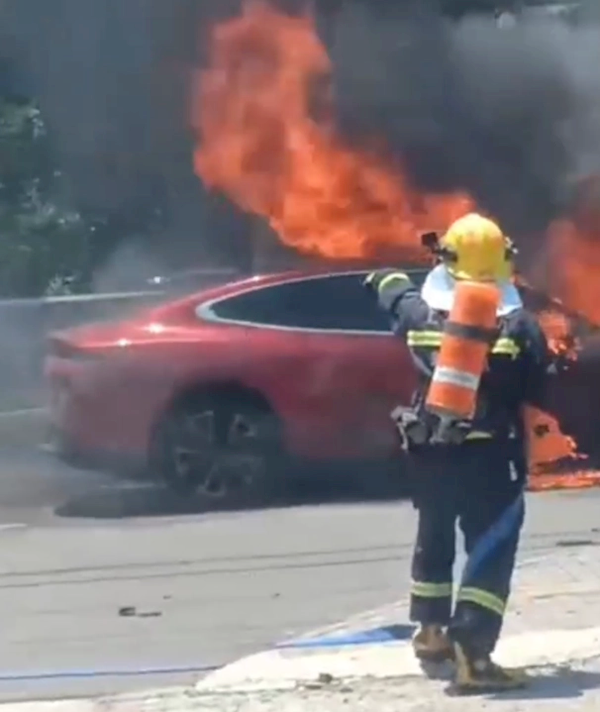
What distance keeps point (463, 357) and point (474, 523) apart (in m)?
0.64

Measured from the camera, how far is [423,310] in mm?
7992

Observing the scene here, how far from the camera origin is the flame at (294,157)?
16.0 metres

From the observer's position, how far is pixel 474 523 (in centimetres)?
798

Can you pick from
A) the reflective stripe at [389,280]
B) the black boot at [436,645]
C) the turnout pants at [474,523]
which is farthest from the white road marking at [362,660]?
the reflective stripe at [389,280]

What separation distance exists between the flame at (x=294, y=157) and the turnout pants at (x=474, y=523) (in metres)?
7.32

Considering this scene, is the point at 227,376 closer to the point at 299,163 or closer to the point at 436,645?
the point at 299,163

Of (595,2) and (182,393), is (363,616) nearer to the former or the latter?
(182,393)

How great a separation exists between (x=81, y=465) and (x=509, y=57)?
628 centimetres

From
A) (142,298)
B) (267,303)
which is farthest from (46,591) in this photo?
(142,298)

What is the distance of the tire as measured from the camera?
1301 cm

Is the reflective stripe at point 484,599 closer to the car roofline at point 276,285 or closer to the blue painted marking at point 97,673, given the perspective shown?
the blue painted marking at point 97,673

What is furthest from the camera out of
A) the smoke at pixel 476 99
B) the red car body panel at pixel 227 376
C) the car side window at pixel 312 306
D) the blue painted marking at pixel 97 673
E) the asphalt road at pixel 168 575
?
the smoke at pixel 476 99

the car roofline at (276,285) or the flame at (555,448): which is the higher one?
the car roofline at (276,285)

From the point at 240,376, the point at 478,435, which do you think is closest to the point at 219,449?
the point at 240,376
